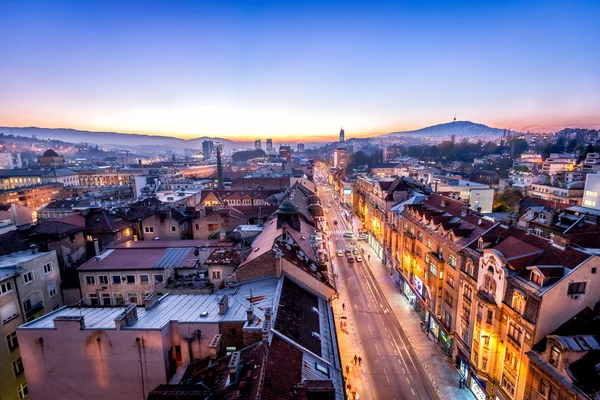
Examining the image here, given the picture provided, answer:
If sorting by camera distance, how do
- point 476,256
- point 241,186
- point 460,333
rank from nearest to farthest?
point 476,256
point 460,333
point 241,186

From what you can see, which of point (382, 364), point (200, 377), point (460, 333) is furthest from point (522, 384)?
point (200, 377)

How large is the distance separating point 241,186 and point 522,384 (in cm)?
10822

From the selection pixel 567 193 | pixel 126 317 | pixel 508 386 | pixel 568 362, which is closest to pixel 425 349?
pixel 508 386

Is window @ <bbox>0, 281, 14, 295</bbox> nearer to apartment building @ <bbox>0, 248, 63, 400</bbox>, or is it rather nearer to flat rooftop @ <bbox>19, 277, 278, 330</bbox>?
apartment building @ <bbox>0, 248, 63, 400</bbox>

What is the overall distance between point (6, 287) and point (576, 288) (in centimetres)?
4973

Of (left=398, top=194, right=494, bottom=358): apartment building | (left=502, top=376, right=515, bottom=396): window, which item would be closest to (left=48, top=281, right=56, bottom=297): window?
(left=398, top=194, right=494, bottom=358): apartment building

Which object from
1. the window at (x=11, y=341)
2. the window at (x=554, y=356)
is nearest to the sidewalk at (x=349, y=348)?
the window at (x=554, y=356)

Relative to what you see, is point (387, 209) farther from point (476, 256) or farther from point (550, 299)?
point (550, 299)

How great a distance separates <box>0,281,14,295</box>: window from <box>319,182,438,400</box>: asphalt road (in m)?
35.9

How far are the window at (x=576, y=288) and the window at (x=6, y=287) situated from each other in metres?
48.7

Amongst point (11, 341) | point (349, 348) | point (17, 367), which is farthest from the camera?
point (349, 348)

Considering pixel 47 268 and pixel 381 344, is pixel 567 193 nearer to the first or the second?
pixel 381 344

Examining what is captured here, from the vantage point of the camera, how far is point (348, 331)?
137 feet

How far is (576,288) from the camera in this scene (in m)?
22.5
